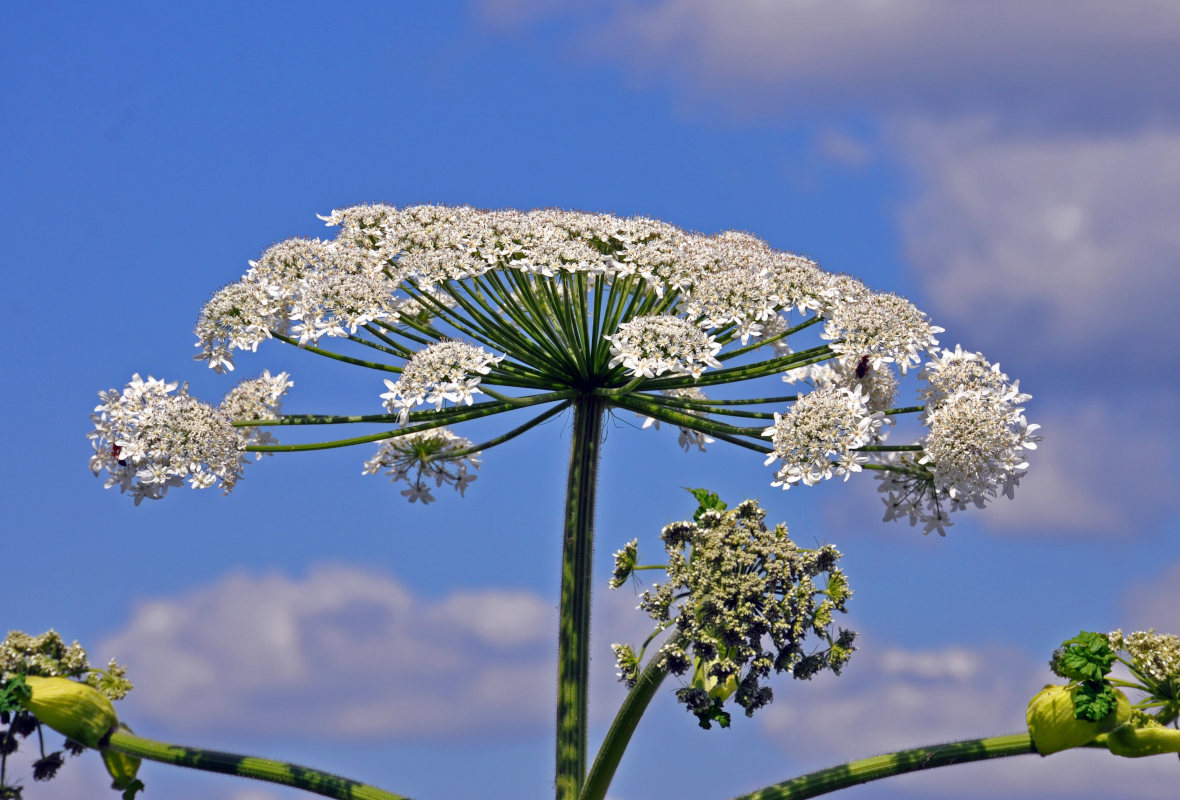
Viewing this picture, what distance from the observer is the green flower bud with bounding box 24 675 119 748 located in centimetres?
1403

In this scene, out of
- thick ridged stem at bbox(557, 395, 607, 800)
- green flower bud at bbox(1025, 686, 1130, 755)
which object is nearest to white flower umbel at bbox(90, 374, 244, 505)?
thick ridged stem at bbox(557, 395, 607, 800)

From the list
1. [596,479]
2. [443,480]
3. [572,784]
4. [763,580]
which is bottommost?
[572,784]

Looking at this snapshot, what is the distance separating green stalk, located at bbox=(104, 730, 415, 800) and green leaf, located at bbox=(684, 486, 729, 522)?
460 centimetres

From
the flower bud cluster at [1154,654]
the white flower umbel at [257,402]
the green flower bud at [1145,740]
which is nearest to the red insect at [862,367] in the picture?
the flower bud cluster at [1154,654]

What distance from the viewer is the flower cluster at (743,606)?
13109 mm

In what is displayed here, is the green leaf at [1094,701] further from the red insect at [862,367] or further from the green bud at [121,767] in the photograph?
the green bud at [121,767]

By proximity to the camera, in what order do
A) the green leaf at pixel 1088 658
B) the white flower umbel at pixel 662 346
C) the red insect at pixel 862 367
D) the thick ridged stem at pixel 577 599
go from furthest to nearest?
the red insect at pixel 862 367
the thick ridged stem at pixel 577 599
the white flower umbel at pixel 662 346
the green leaf at pixel 1088 658

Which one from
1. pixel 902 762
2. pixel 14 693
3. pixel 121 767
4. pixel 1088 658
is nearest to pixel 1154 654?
pixel 1088 658

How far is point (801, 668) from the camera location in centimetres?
1351

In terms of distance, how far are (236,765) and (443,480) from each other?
5.29 m

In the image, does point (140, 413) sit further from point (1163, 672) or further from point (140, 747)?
point (1163, 672)

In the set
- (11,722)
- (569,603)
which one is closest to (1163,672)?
(569,603)

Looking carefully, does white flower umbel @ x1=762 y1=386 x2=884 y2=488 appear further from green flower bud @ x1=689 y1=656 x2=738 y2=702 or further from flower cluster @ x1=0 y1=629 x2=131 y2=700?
flower cluster @ x1=0 y1=629 x2=131 y2=700

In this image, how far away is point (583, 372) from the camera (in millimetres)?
15891
